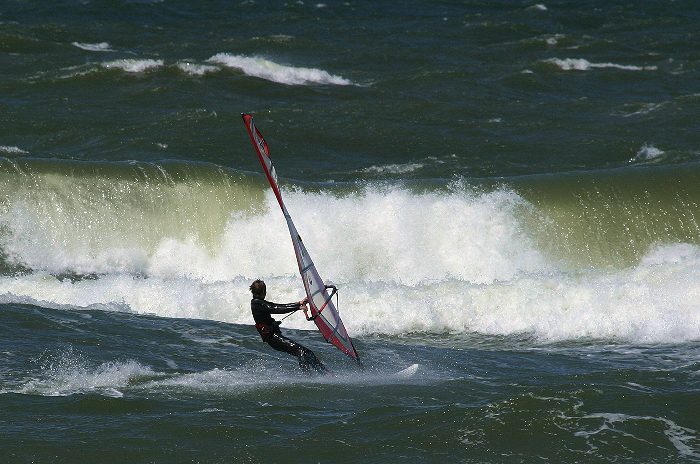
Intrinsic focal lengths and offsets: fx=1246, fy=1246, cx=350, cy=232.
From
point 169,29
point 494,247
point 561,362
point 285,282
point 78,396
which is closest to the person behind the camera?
point 78,396

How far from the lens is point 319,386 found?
12766 mm

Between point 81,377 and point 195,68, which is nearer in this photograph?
point 81,377

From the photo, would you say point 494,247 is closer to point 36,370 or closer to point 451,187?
point 451,187

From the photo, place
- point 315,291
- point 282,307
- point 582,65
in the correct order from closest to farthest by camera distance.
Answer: point 282,307
point 315,291
point 582,65

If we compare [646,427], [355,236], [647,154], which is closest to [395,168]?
[355,236]

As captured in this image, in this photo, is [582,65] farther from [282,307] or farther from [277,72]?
[282,307]

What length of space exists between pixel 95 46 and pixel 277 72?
612 centimetres

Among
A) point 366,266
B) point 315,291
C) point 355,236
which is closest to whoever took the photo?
point 315,291

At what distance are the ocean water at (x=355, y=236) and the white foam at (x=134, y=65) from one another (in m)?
0.10

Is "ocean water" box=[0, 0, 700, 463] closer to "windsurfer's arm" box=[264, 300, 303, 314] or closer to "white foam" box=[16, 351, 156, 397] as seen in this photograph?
"white foam" box=[16, 351, 156, 397]

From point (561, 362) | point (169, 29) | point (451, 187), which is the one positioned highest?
point (169, 29)

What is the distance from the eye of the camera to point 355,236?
2128 centimetres

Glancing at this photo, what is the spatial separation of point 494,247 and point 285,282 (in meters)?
3.98

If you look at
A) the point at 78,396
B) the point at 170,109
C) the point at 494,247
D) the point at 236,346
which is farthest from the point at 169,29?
the point at 78,396
